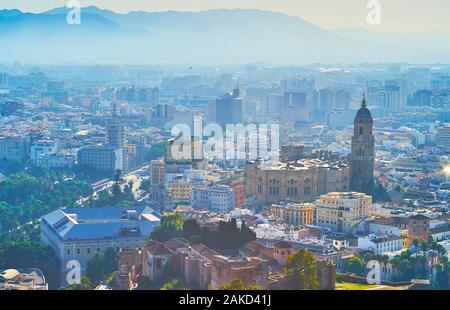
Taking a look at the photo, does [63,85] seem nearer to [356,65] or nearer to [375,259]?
[356,65]

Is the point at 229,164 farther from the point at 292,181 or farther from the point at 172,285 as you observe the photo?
the point at 172,285

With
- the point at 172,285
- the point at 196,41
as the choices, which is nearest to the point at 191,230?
the point at 172,285

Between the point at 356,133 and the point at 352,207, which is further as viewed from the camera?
the point at 356,133

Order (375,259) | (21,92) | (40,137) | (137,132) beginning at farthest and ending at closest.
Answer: (21,92), (137,132), (40,137), (375,259)

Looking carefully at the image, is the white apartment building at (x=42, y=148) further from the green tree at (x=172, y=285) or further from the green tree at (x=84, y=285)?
the green tree at (x=172, y=285)

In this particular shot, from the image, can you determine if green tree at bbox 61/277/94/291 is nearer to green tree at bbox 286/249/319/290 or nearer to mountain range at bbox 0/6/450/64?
green tree at bbox 286/249/319/290
